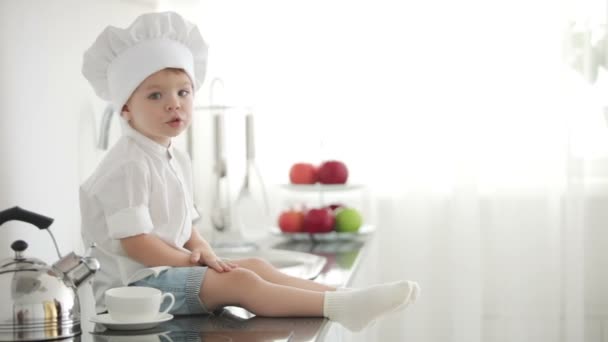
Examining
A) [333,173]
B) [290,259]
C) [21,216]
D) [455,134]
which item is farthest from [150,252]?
[455,134]

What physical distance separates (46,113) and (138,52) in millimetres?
352

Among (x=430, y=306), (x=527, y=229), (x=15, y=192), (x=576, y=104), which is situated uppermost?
(x=576, y=104)

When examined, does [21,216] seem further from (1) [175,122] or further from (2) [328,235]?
(2) [328,235]

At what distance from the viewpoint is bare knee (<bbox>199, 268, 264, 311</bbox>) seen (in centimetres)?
145

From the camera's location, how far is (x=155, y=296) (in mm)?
1352

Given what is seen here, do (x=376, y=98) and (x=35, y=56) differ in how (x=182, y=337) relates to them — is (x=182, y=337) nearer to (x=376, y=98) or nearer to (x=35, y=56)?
(x=35, y=56)

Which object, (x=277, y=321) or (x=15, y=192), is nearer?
(x=277, y=321)

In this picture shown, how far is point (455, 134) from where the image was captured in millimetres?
3230

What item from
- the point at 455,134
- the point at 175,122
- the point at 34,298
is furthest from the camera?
the point at 455,134

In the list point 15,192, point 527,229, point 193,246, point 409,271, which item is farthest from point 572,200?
point 15,192

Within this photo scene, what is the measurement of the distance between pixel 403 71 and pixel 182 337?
6.76 feet

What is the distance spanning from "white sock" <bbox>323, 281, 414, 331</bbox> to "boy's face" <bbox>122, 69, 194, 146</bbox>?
0.44 metres

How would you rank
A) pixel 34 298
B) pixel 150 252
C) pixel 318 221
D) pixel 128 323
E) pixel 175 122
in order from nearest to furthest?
pixel 34 298, pixel 128 323, pixel 150 252, pixel 175 122, pixel 318 221

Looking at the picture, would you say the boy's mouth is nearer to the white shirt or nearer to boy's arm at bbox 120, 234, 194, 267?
the white shirt
